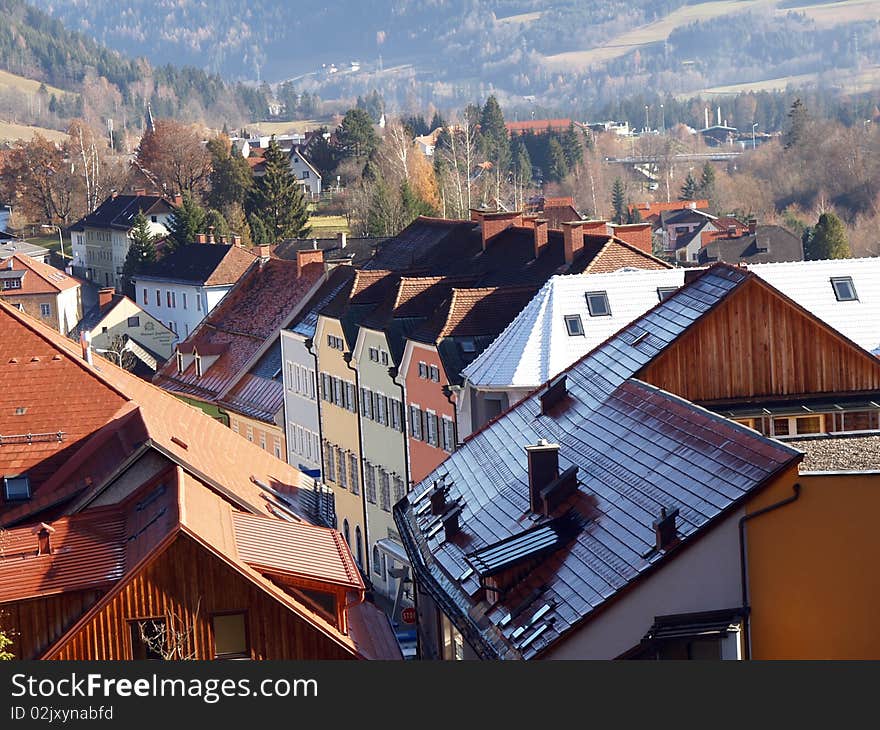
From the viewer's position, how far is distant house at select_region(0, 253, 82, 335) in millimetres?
112688

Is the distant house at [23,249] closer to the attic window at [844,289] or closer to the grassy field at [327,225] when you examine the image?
the grassy field at [327,225]

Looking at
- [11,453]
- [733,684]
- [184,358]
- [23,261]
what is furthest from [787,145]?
[733,684]

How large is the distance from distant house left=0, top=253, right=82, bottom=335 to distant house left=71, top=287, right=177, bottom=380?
517 inches

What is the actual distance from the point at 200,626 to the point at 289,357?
36497 millimetres

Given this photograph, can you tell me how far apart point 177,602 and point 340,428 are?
99.9 feet

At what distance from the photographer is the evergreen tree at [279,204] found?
118 metres

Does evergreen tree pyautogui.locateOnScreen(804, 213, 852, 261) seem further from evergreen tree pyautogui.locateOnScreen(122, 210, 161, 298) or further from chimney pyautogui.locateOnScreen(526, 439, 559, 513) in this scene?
chimney pyautogui.locateOnScreen(526, 439, 559, 513)

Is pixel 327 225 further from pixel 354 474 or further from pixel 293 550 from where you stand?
pixel 293 550

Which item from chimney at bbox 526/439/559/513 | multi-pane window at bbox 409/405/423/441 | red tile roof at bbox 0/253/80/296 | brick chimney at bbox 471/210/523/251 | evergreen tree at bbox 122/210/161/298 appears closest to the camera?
chimney at bbox 526/439/559/513

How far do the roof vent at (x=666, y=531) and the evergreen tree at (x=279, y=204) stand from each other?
318 feet

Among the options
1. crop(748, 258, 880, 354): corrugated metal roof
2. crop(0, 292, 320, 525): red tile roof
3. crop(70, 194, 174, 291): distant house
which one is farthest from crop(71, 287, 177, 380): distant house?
crop(0, 292, 320, 525): red tile roof

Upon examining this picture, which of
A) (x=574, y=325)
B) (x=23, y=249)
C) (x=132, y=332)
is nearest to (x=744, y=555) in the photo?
(x=574, y=325)

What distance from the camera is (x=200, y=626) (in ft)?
77.0

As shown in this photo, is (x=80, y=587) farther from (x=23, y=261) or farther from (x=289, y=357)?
(x=23, y=261)
